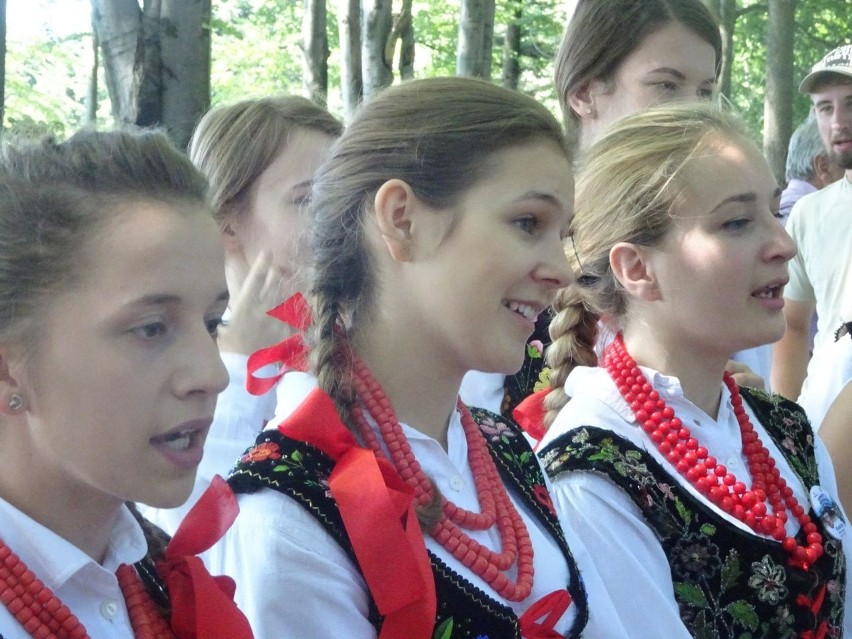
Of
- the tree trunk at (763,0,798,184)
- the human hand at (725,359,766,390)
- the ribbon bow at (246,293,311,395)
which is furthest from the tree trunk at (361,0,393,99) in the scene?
the tree trunk at (763,0,798,184)

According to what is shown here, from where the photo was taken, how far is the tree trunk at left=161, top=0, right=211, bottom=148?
452cm

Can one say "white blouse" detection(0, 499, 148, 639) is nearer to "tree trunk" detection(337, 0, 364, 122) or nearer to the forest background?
the forest background

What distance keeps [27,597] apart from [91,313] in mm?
394

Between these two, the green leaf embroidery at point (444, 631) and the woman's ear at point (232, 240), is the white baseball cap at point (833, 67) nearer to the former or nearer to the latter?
the woman's ear at point (232, 240)

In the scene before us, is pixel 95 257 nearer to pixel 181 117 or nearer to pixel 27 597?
pixel 27 597

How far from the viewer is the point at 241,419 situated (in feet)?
9.15

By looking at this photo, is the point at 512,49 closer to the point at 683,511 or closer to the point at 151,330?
the point at 683,511

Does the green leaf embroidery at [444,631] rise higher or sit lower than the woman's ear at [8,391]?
lower

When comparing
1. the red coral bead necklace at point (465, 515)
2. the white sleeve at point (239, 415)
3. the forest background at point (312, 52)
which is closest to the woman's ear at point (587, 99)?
the forest background at point (312, 52)

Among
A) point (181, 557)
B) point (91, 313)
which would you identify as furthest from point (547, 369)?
point (91, 313)

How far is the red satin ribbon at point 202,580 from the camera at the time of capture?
1650 millimetres

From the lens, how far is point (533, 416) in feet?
9.04

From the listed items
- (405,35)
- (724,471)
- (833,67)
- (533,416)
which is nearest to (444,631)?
(724,471)

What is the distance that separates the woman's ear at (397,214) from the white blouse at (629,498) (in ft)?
2.09
